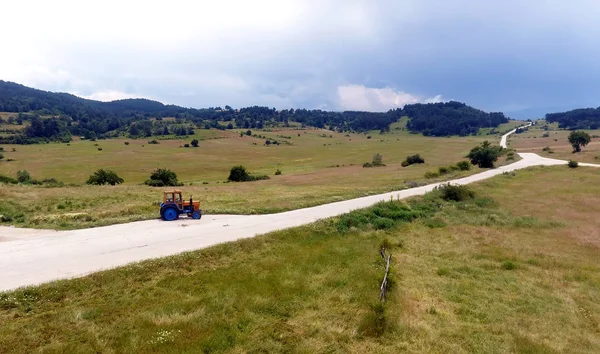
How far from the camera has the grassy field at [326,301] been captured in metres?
11.6

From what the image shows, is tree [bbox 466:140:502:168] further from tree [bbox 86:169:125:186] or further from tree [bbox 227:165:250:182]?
tree [bbox 86:169:125:186]

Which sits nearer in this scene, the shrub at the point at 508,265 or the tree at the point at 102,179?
the shrub at the point at 508,265

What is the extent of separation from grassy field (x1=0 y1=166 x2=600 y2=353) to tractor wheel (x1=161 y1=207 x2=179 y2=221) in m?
8.12

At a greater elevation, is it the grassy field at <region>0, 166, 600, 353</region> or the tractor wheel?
the tractor wheel

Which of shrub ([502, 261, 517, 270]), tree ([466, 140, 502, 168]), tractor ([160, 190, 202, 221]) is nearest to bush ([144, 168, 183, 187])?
tractor ([160, 190, 202, 221])

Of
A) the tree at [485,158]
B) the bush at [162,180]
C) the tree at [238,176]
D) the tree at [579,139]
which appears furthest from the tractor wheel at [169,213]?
the tree at [579,139]

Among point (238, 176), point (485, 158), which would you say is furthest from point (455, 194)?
point (485, 158)

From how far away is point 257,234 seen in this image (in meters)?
22.3

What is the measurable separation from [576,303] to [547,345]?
5215 millimetres

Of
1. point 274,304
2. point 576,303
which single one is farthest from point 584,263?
point 274,304

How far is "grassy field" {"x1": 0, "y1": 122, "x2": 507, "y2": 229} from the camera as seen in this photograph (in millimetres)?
28688

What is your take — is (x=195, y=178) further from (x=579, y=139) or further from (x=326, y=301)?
(x=579, y=139)

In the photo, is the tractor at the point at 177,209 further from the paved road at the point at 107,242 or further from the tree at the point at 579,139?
the tree at the point at 579,139

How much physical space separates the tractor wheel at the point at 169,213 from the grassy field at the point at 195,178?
1685mm
